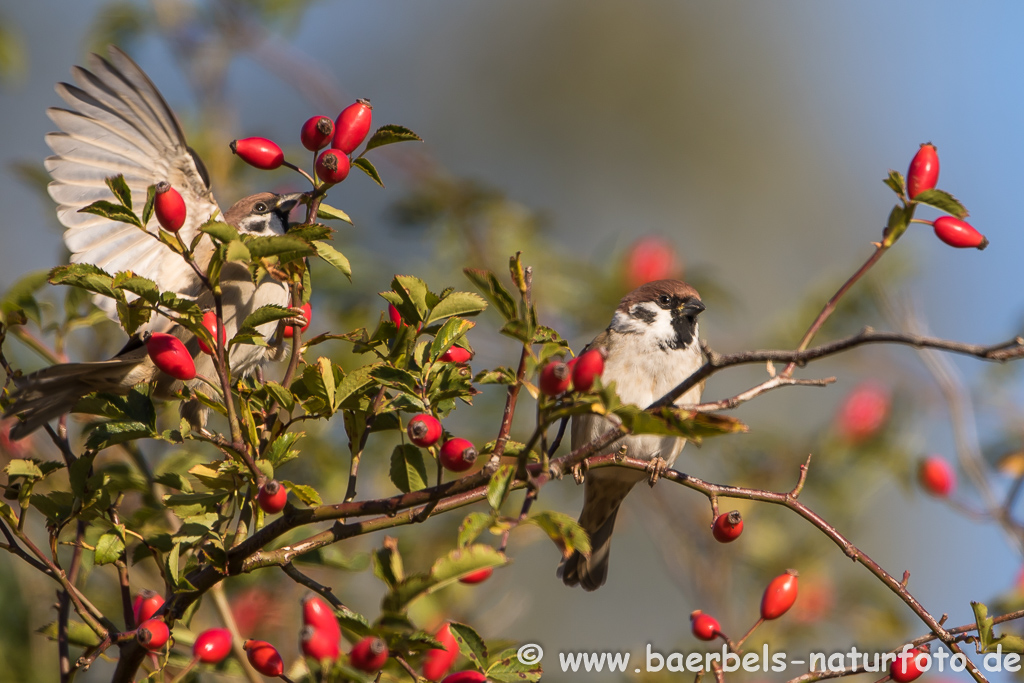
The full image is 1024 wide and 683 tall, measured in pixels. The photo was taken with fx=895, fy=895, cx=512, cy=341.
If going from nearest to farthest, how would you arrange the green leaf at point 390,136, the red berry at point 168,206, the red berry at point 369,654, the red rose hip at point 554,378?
the red berry at point 369,654, the red rose hip at point 554,378, the red berry at point 168,206, the green leaf at point 390,136

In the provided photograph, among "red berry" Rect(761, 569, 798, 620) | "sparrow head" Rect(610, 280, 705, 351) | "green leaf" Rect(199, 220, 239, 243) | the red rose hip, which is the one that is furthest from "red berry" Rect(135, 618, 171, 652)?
"sparrow head" Rect(610, 280, 705, 351)

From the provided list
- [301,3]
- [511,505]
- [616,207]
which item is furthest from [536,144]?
[511,505]

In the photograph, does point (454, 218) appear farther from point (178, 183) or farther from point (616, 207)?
point (616, 207)

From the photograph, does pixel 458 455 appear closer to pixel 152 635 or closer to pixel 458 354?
pixel 458 354

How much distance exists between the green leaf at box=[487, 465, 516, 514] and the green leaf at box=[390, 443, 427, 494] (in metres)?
0.42

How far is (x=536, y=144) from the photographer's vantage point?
41.5 ft

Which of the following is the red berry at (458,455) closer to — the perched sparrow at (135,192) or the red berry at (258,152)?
the red berry at (258,152)

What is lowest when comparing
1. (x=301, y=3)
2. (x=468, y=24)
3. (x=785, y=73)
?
(x=301, y=3)

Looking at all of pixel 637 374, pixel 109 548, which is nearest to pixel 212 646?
pixel 109 548

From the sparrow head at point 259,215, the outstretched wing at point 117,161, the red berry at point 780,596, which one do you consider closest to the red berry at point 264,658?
the red berry at point 780,596

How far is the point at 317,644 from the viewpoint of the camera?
4.42 ft

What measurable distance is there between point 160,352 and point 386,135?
61 cm

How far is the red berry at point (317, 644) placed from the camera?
A: 1.34 meters

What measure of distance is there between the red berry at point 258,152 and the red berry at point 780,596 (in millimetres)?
1404
